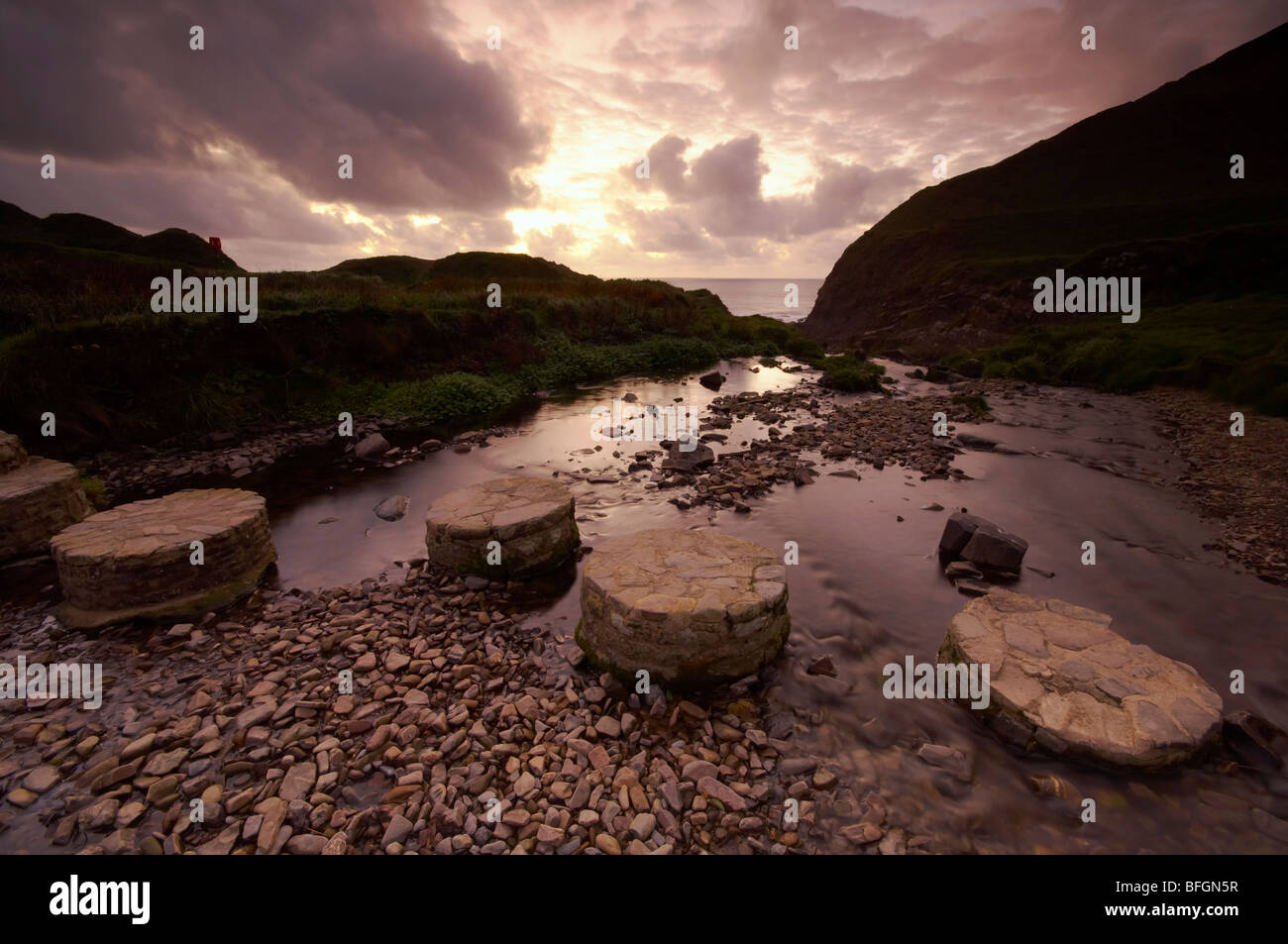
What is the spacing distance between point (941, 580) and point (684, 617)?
4.77 metres

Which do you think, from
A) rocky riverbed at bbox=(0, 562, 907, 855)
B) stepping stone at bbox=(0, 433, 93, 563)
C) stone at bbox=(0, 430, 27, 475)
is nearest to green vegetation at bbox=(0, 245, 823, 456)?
stone at bbox=(0, 430, 27, 475)

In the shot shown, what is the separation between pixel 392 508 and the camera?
10.0 metres

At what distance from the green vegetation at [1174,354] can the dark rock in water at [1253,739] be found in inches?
687

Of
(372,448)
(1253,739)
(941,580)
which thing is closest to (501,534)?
(941,580)

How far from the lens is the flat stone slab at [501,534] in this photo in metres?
7.30

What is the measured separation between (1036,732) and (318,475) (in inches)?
527

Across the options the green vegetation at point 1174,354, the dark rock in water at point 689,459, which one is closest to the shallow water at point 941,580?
the dark rock in water at point 689,459

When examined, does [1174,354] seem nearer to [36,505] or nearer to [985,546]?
[985,546]

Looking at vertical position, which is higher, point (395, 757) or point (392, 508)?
point (392, 508)

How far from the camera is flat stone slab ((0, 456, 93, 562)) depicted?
294 inches

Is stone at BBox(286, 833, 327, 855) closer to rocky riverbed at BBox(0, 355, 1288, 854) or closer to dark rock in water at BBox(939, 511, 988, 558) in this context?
rocky riverbed at BBox(0, 355, 1288, 854)

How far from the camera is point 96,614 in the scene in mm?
6254

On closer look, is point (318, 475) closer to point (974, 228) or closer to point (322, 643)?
point (322, 643)

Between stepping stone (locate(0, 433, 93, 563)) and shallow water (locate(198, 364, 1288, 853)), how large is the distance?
2710 mm
